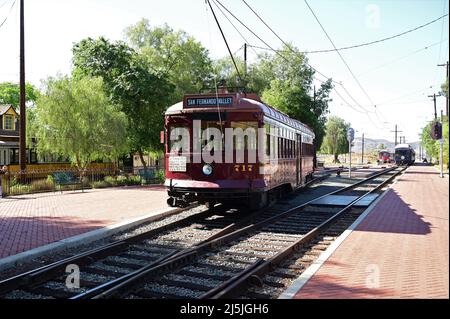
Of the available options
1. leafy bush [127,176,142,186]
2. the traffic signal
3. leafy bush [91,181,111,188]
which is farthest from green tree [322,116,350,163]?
leafy bush [91,181,111,188]

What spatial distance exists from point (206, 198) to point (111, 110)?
16.6 m

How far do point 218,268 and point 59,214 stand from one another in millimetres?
6806

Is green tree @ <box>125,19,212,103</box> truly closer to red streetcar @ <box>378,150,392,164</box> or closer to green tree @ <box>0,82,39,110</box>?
green tree @ <box>0,82,39,110</box>

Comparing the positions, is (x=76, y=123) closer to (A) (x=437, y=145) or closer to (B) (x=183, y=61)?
(B) (x=183, y=61)

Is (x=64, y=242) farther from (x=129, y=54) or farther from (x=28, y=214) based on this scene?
(x=129, y=54)

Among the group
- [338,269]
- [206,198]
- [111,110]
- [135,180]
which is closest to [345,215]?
[206,198]

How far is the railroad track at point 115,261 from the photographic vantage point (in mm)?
5984

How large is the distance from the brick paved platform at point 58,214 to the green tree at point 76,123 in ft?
24.7

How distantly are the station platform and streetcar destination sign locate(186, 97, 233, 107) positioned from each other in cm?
342

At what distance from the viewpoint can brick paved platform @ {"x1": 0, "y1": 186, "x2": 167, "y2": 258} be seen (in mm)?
8945

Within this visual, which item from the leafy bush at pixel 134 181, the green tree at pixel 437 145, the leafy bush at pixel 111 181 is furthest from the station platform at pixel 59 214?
the leafy bush at pixel 134 181

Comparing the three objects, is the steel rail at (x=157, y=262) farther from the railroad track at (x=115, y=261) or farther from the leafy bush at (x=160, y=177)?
the leafy bush at (x=160, y=177)

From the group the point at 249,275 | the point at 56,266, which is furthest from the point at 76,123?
the point at 249,275

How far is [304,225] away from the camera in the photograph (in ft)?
37.0
